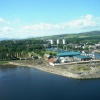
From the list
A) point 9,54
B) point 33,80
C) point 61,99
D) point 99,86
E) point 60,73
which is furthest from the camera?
point 9,54

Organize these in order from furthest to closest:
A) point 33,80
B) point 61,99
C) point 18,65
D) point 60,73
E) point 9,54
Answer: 1. point 9,54
2. point 18,65
3. point 60,73
4. point 33,80
5. point 61,99

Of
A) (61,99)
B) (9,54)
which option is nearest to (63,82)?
(61,99)

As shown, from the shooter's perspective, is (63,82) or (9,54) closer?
(63,82)

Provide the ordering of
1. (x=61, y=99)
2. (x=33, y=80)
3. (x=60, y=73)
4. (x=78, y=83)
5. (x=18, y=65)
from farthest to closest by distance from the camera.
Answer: (x=18, y=65) < (x=60, y=73) < (x=33, y=80) < (x=78, y=83) < (x=61, y=99)

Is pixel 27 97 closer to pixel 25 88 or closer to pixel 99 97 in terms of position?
pixel 25 88

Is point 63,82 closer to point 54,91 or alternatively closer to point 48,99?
point 54,91

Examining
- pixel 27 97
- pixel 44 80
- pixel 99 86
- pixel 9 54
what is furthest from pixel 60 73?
pixel 9 54
